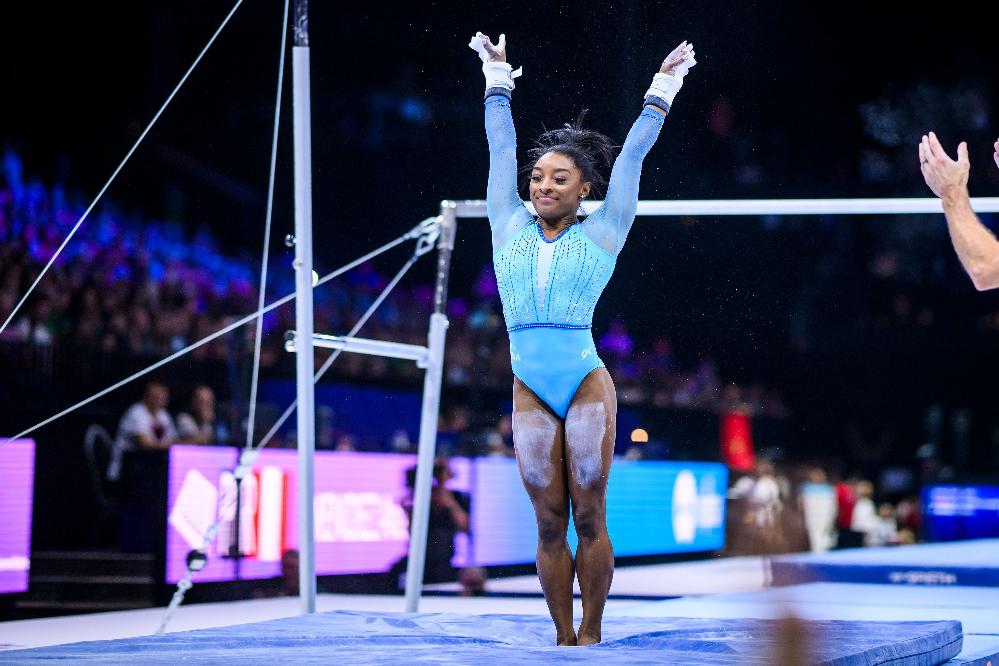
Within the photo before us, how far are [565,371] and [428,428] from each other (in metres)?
Result: 1.93

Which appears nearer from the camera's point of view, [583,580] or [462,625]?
[583,580]

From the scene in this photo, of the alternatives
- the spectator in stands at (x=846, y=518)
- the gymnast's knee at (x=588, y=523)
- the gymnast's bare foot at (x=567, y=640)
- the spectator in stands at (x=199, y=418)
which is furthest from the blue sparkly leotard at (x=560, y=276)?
the spectator in stands at (x=846, y=518)

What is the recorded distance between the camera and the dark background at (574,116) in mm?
5891

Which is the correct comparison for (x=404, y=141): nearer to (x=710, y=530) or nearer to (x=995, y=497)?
(x=710, y=530)

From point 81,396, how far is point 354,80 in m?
4.20

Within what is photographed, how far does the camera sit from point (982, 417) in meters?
18.5

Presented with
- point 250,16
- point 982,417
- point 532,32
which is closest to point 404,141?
point 250,16

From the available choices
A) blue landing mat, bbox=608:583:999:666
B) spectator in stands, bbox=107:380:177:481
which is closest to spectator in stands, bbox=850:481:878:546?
blue landing mat, bbox=608:583:999:666

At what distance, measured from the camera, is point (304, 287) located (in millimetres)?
4539

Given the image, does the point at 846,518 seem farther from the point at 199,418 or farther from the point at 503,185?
the point at 503,185

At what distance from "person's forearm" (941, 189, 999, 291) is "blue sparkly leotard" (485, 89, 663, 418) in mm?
865

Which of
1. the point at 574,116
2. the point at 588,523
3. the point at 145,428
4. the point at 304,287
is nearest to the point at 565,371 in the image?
the point at 588,523

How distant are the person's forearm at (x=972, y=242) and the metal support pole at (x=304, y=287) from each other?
2.36 metres

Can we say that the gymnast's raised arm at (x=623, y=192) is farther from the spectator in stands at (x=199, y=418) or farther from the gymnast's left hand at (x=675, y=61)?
the spectator in stands at (x=199, y=418)
